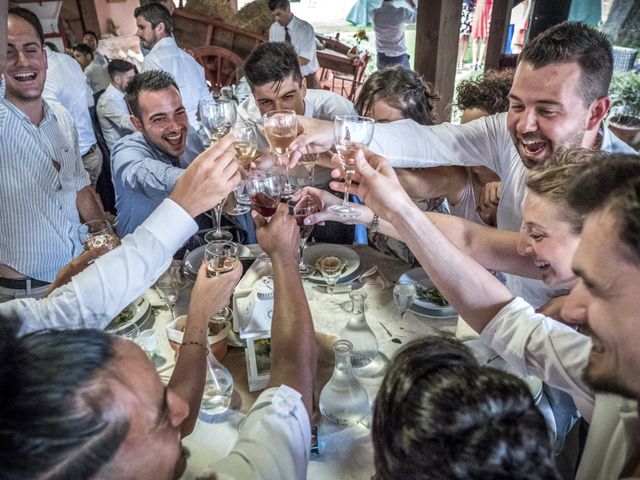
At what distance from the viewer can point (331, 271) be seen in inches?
83.0

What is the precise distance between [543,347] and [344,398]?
2.00ft

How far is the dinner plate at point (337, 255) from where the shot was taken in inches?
85.4

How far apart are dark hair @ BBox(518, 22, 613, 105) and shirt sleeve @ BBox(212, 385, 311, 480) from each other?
1.73 metres

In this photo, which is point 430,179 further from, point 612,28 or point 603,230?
point 612,28

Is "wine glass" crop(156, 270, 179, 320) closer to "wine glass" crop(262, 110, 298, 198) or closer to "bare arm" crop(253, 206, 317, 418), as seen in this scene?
"bare arm" crop(253, 206, 317, 418)

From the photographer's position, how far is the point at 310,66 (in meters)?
7.01

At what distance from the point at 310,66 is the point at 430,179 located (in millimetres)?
4976

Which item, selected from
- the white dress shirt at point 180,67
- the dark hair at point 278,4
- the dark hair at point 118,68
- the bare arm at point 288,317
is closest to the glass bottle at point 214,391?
the bare arm at point 288,317

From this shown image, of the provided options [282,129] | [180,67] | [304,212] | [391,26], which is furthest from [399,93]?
[391,26]

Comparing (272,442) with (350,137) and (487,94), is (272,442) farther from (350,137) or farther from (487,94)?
(487,94)

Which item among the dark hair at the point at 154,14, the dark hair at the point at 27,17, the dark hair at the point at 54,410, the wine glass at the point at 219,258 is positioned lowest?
the wine glass at the point at 219,258

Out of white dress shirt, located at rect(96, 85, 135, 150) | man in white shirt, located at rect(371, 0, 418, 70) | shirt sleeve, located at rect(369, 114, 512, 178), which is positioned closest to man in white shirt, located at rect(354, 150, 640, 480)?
shirt sleeve, located at rect(369, 114, 512, 178)

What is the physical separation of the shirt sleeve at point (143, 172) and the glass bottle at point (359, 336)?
64.7 inches

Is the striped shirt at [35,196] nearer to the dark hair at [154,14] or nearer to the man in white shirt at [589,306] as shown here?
the man in white shirt at [589,306]
